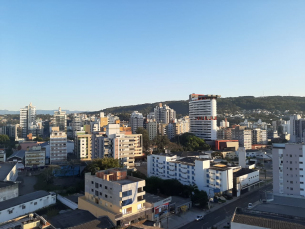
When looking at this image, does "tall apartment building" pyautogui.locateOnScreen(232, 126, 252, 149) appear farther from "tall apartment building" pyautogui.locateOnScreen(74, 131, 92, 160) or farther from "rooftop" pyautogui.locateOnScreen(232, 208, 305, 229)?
"rooftop" pyautogui.locateOnScreen(232, 208, 305, 229)

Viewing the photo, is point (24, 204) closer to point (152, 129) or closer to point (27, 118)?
point (152, 129)

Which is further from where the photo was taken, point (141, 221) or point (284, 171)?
point (284, 171)

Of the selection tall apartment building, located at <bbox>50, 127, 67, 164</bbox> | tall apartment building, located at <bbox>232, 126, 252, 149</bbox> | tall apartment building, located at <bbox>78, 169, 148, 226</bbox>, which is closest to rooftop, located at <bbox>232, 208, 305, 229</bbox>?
tall apartment building, located at <bbox>78, 169, 148, 226</bbox>

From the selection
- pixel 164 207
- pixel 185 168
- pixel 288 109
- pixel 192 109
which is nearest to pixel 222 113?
pixel 288 109

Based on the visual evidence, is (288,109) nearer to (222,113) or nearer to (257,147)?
(222,113)

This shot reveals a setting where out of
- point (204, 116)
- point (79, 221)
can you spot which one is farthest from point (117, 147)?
point (204, 116)
